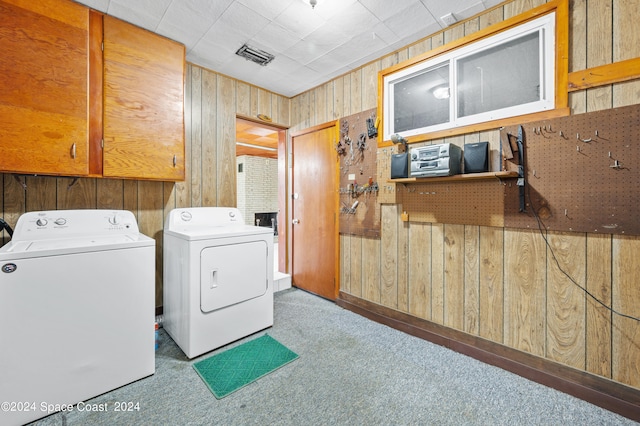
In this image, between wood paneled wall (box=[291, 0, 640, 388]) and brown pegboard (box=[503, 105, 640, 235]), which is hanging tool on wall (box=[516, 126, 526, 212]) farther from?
wood paneled wall (box=[291, 0, 640, 388])

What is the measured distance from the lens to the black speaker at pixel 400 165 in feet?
7.54

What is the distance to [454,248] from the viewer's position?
2.21 metres

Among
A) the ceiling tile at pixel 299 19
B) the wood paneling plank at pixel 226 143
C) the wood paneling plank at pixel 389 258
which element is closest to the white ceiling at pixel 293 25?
the ceiling tile at pixel 299 19

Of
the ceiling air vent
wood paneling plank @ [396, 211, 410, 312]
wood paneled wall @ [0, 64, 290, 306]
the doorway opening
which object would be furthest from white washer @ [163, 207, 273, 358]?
the doorway opening

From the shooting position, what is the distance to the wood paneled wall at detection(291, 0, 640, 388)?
1.58 meters

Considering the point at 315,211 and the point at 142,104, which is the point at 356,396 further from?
the point at 142,104

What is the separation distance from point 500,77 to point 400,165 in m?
0.91

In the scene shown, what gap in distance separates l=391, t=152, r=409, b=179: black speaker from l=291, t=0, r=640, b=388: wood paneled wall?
13.5 inches

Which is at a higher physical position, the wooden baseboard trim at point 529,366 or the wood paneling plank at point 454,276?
the wood paneling plank at point 454,276

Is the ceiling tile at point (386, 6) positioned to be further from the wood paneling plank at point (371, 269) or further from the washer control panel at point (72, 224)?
the washer control panel at point (72, 224)

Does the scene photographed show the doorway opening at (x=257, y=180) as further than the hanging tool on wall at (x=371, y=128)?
Yes

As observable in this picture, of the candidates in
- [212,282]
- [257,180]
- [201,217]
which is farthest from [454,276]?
[257,180]

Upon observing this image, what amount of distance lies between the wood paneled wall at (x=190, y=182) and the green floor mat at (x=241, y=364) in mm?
1034

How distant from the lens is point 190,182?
2812mm
